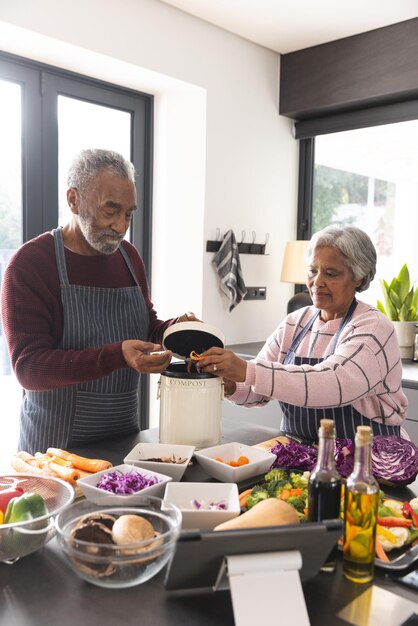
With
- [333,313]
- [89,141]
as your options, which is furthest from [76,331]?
[89,141]

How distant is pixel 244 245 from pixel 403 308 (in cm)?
98

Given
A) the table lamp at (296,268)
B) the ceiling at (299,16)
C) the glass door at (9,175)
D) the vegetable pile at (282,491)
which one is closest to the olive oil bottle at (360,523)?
the vegetable pile at (282,491)

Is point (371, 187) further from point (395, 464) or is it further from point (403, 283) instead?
point (395, 464)

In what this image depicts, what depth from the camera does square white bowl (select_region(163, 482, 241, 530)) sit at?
1053mm

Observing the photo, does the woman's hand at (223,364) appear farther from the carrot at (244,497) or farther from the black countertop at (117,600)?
the black countertop at (117,600)

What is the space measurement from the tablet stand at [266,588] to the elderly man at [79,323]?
83 cm

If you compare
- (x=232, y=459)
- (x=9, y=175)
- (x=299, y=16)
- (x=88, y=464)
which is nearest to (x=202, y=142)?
(x=299, y=16)

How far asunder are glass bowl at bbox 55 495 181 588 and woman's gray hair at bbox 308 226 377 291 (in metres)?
1.11

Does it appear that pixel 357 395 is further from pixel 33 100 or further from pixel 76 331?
pixel 33 100

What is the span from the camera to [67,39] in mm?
2607

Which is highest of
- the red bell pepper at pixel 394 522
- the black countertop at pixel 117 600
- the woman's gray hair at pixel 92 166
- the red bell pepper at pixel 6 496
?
the woman's gray hair at pixel 92 166

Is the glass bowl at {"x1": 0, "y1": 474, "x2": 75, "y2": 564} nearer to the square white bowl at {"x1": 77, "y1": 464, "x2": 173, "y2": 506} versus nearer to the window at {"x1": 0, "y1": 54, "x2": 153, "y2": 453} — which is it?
the square white bowl at {"x1": 77, "y1": 464, "x2": 173, "y2": 506}

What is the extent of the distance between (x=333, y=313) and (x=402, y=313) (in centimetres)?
137

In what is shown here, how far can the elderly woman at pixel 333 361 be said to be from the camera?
164cm
